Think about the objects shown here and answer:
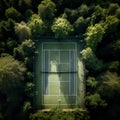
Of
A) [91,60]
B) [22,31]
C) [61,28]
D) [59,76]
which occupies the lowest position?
[59,76]

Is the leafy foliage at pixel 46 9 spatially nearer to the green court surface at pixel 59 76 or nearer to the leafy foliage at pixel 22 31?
the leafy foliage at pixel 22 31

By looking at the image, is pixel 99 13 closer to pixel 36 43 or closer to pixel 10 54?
pixel 36 43

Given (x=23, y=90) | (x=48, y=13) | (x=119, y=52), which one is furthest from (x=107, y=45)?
(x=23, y=90)

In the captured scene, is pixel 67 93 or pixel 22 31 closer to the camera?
pixel 22 31

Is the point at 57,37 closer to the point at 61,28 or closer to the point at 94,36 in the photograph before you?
the point at 61,28

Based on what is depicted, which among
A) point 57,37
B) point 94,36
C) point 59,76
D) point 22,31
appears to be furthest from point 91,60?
point 22,31

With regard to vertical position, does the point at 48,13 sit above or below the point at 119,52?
above
